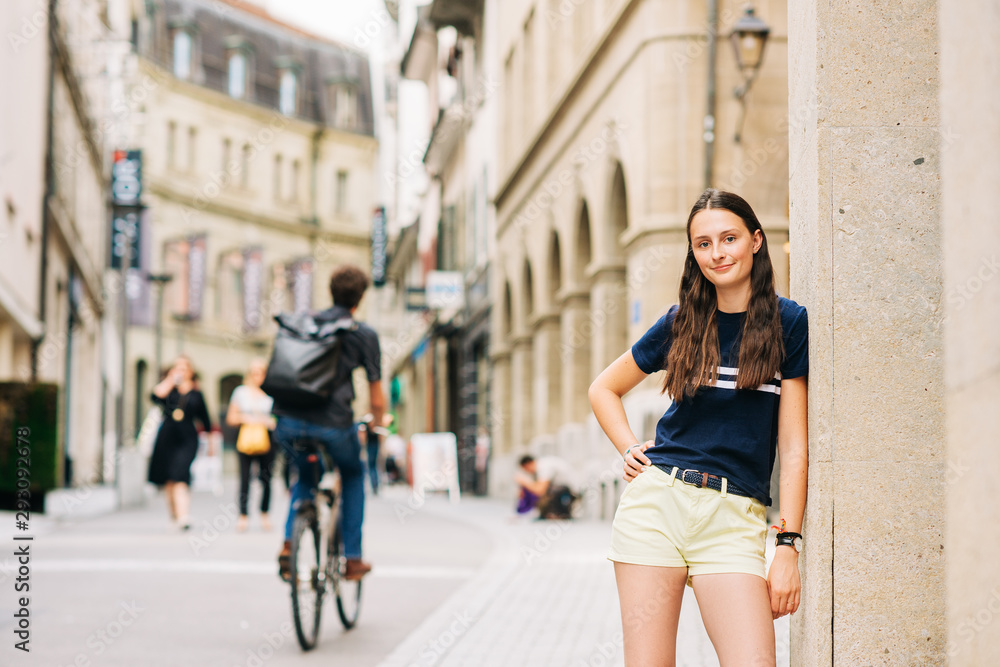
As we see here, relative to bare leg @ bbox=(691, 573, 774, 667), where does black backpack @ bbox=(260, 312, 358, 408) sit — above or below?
above

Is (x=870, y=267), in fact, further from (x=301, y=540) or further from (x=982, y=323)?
(x=301, y=540)

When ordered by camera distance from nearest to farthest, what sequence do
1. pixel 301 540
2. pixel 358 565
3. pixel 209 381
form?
pixel 301 540 < pixel 358 565 < pixel 209 381

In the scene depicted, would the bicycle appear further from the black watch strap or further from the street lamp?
the street lamp

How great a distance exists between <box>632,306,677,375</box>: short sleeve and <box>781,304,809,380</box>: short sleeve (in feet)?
0.95

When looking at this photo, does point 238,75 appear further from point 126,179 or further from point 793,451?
point 793,451

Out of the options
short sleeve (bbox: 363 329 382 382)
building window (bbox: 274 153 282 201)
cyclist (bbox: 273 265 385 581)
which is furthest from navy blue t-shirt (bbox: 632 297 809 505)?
building window (bbox: 274 153 282 201)

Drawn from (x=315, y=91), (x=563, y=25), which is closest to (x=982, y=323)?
(x=563, y=25)

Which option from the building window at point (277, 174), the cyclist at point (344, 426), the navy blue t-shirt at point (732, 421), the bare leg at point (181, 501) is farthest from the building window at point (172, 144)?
the navy blue t-shirt at point (732, 421)

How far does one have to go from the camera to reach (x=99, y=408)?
3334 centimetres

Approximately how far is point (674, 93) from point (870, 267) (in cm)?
1329

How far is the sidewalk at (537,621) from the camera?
6566mm

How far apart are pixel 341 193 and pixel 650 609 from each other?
61294mm

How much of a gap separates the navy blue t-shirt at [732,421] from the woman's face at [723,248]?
0.10m

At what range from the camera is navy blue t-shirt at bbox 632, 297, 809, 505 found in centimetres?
345
